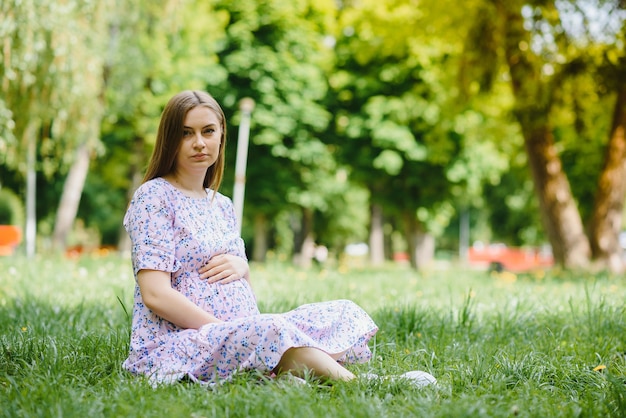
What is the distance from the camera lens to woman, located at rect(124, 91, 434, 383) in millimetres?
3047

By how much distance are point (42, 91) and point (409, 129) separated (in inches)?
513

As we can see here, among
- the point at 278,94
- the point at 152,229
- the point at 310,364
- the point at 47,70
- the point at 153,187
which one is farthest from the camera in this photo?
the point at 278,94

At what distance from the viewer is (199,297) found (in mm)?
3295

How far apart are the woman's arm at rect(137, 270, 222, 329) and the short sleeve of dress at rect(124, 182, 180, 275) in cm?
5

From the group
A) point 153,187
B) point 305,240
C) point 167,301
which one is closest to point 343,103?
point 305,240

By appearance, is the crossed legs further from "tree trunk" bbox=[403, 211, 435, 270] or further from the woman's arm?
"tree trunk" bbox=[403, 211, 435, 270]

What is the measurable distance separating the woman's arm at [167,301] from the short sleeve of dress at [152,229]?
0.05 meters

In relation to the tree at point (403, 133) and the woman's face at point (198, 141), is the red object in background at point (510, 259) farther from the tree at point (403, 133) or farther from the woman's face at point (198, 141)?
the woman's face at point (198, 141)

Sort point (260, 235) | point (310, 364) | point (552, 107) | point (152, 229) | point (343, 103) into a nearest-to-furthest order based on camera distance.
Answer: point (310, 364)
point (152, 229)
point (552, 107)
point (343, 103)
point (260, 235)

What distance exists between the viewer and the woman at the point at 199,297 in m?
3.05

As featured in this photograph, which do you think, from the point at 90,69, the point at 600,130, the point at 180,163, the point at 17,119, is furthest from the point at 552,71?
the point at 180,163

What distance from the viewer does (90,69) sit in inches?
372

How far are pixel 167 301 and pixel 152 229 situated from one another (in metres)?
0.35

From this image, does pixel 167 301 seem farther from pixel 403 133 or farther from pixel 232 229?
pixel 403 133
